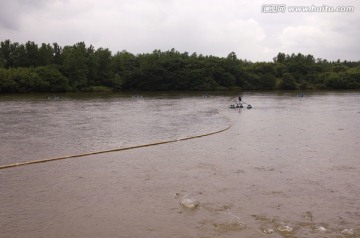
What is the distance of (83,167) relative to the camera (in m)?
11.8

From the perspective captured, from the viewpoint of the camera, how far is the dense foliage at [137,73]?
6734 cm

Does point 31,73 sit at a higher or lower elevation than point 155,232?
higher

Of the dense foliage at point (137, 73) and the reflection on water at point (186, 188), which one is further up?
the dense foliage at point (137, 73)

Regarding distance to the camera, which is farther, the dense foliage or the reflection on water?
the dense foliage

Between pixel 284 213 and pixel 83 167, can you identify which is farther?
pixel 83 167

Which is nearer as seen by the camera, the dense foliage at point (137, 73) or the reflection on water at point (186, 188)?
the reflection on water at point (186, 188)

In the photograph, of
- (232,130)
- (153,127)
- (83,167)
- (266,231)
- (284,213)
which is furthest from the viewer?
(153,127)

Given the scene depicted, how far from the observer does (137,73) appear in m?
77.1

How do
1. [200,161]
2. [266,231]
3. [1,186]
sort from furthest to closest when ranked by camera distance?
[200,161] → [1,186] → [266,231]

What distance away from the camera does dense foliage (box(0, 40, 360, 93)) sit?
6734 centimetres

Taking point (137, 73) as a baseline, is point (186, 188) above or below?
below

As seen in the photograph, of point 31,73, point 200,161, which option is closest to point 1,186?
point 200,161

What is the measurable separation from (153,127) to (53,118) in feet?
28.8

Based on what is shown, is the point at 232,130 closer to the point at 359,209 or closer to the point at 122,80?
the point at 359,209
